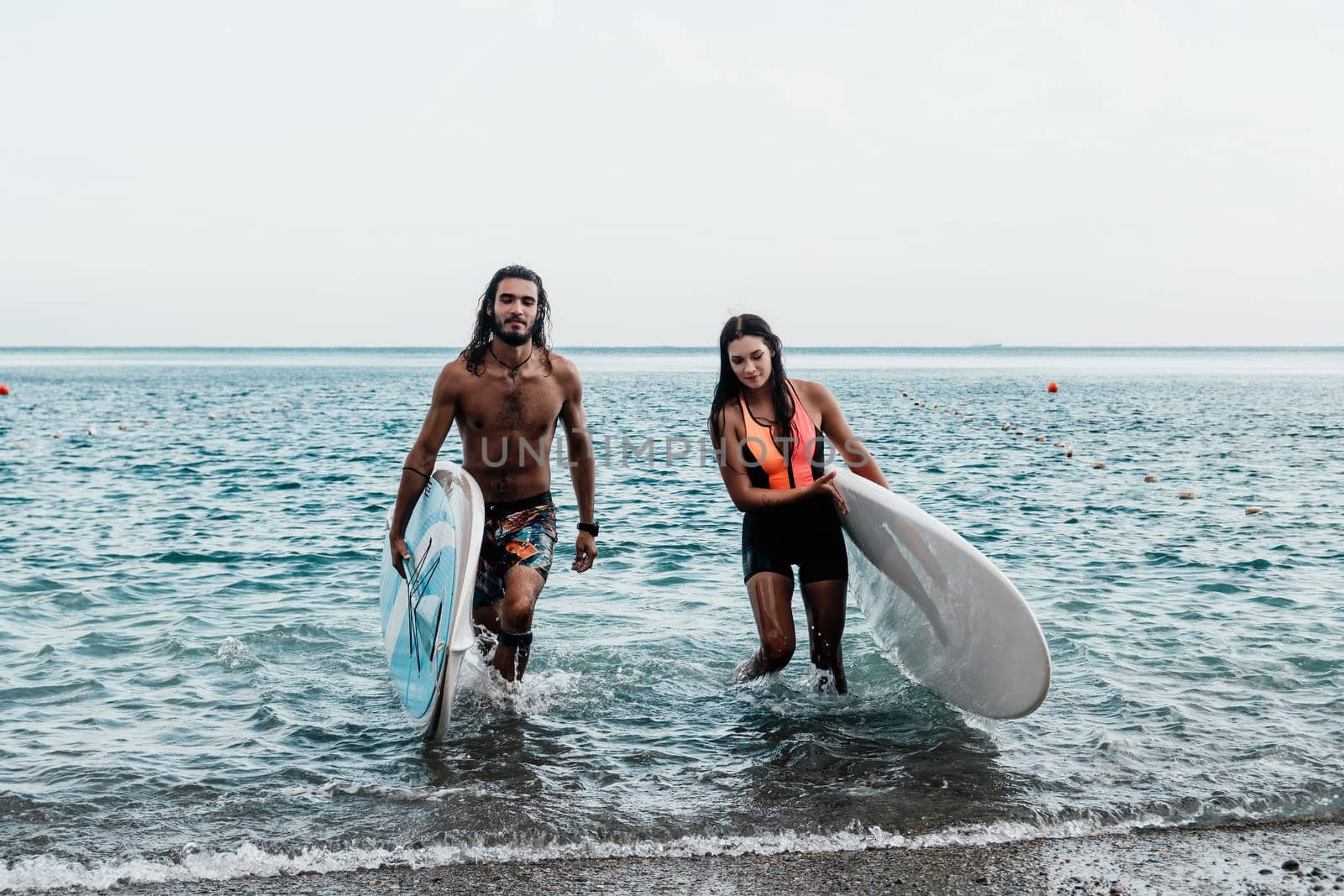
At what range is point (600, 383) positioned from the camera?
55.7 m

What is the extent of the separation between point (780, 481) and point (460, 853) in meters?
2.34

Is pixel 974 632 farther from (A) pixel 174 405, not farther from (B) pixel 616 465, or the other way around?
(A) pixel 174 405

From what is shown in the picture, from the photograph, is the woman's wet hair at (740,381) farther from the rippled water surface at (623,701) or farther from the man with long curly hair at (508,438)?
the rippled water surface at (623,701)

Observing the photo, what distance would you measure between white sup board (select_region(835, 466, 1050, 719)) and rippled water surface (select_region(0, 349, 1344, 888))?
0.21 metres

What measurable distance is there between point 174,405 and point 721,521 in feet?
95.9

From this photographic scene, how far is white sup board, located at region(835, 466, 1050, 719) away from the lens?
5.02 metres

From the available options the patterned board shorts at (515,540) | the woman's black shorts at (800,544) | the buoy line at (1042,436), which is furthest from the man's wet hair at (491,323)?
the buoy line at (1042,436)

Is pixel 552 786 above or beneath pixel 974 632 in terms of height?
beneath

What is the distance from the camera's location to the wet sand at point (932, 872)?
3771mm

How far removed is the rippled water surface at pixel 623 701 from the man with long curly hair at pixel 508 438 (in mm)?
560

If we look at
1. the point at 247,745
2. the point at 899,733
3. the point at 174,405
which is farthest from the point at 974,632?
the point at 174,405

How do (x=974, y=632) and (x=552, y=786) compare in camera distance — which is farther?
(x=974, y=632)

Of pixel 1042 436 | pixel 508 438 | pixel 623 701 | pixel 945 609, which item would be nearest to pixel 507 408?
pixel 508 438

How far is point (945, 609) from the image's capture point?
18.0ft
